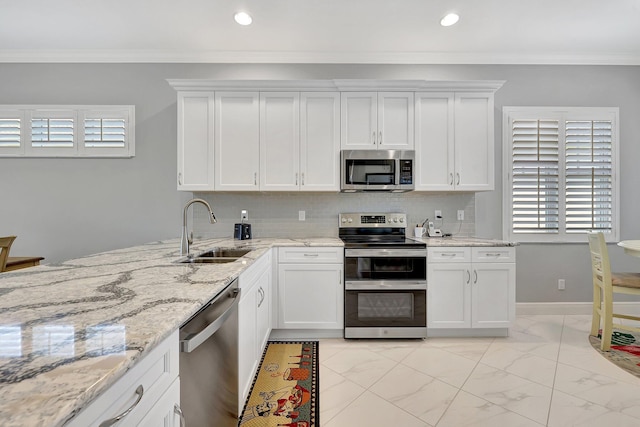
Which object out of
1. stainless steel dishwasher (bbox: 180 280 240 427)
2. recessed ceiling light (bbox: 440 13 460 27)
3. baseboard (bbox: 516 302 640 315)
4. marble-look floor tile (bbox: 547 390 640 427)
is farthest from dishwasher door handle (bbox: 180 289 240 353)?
baseboard (bbox: 516 302 640 315)

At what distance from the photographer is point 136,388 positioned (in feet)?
2.26

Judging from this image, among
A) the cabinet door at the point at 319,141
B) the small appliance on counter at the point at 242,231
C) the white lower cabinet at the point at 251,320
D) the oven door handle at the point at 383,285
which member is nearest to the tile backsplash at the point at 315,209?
the small appliance on counter at the point at 242,231

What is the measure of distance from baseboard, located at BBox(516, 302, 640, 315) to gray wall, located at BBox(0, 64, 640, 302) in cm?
7

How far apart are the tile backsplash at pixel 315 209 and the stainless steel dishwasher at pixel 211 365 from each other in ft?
5.90

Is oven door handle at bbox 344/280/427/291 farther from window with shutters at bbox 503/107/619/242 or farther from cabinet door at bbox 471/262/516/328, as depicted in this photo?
window with shutters at bbox 503/107/619/242

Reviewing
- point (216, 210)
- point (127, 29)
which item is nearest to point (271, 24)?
point (127, 29)

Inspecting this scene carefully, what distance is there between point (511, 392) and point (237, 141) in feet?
9.87

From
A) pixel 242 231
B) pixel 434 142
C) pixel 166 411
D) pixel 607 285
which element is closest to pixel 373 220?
pixel 434 142

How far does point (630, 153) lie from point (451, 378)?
338cm

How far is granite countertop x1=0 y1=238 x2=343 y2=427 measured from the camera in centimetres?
48

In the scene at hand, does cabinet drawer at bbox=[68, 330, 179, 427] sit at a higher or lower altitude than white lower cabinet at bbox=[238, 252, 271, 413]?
higher

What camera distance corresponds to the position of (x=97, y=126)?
323 cm

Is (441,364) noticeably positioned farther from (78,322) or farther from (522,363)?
(78,322)

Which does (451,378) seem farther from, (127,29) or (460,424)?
(127,29)
